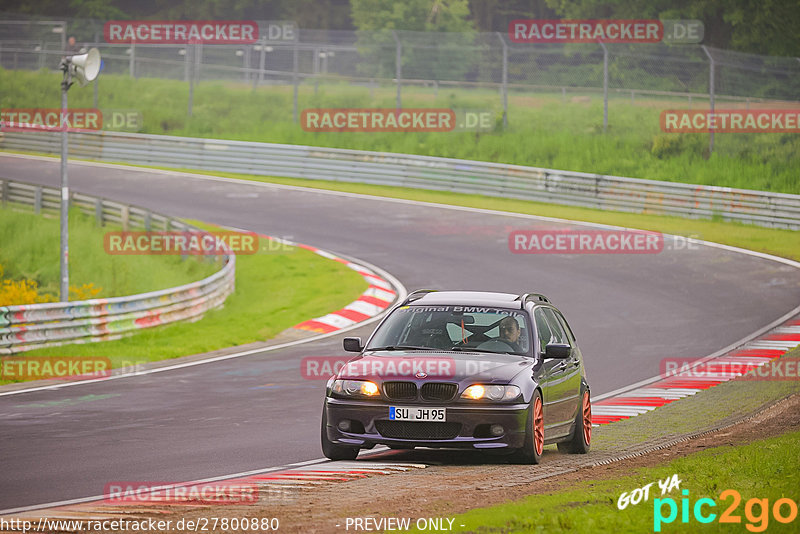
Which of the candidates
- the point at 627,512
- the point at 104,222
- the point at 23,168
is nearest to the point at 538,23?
the point at 23,168

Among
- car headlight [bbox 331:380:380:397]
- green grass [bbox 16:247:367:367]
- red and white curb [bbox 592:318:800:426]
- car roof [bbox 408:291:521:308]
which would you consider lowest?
green grass [bbox 16:247:367:367]

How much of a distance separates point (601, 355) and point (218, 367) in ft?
19.3

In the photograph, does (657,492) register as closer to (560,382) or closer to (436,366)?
(436,366)

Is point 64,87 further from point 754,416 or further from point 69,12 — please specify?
point 69,12

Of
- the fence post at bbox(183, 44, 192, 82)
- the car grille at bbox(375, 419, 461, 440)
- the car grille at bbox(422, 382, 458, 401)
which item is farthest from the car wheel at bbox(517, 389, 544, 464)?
the fence post at bbox(183, 44, 192, 82)

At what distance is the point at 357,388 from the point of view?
9484mm

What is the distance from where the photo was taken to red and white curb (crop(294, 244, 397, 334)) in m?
21.0

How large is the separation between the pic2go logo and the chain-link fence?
90.8 ft

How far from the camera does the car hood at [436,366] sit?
9.41m

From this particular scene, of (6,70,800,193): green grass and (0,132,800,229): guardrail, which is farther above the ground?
(6,70,800,193): green grass

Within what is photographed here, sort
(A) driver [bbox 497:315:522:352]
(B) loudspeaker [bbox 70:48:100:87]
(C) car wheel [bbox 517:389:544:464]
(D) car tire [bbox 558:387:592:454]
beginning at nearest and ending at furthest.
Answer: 1. (C) car wheel [bbox 517:389:544:464]
2. (A) driver [bbox 497:315:522:352]
3. (D) car tire [bbox 558:387:592:454]
4. (B) loudspeaker [bbox 70:48:100:87]

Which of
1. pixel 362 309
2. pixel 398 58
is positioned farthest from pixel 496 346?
pixel 398 58

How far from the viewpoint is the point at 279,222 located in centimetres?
3172

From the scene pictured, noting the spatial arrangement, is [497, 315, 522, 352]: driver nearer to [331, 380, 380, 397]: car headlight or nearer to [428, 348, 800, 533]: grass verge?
[331, 380, 380, 397]: car headlight
